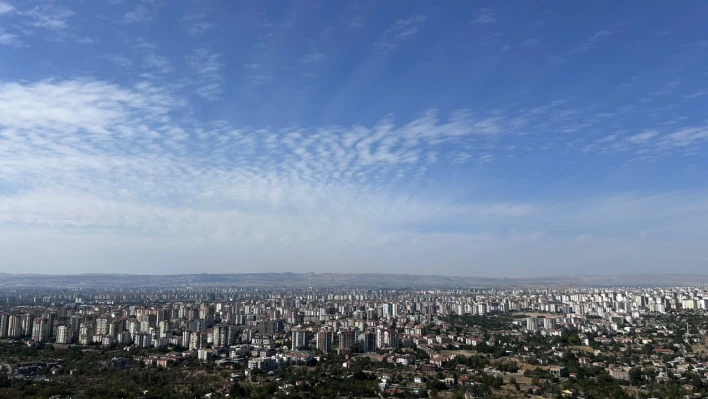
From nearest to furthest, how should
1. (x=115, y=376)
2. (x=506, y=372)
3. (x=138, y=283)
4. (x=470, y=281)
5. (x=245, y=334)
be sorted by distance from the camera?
(x=115, y=376)
(x=506, y=372)
(x=245, y=334)
(x=138, y=283)
(x=470, y=281)

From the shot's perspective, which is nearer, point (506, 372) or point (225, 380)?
point (225, 380)

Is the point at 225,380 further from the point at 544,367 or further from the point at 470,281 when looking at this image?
the point at 470,281

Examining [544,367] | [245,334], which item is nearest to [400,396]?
[544,367]

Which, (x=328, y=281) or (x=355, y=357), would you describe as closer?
(x=355, y=357)

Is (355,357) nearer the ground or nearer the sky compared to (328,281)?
nearer the ground

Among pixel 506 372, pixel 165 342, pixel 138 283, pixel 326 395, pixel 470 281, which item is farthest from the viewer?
pixel 470 281
